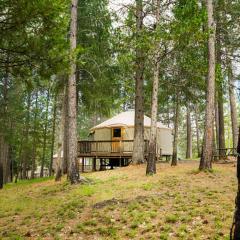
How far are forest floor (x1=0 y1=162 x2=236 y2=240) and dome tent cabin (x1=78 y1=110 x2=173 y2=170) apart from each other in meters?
8.85

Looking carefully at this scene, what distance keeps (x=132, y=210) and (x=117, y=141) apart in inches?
498

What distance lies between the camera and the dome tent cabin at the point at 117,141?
68.8ft

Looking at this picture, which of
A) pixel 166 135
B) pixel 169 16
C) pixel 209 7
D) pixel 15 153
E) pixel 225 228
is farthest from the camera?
pixel 15 153

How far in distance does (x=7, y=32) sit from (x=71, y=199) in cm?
485

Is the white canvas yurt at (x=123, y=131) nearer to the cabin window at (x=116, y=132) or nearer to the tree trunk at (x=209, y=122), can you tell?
the cabin window at (x=116, y=132)

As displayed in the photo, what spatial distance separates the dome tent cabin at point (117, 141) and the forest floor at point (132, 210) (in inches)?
348

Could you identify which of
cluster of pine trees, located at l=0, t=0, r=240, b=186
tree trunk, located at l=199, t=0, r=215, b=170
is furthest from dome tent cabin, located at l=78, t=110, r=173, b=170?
tree trunk, located at l=199, t=0, r=215, b=170

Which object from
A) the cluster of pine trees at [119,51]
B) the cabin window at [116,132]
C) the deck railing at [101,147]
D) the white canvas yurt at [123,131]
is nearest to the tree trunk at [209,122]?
the cluster of pine trees at [119,51]

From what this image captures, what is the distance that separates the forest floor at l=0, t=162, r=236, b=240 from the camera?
6.50m

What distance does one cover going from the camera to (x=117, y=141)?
2047 cm

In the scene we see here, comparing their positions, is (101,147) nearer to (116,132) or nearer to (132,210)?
(116,132)

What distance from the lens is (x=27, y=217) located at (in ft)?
28.9

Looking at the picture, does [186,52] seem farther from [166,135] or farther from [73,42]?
[166,135]

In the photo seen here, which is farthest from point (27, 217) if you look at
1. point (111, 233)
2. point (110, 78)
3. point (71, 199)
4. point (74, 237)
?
point (110, 78)
